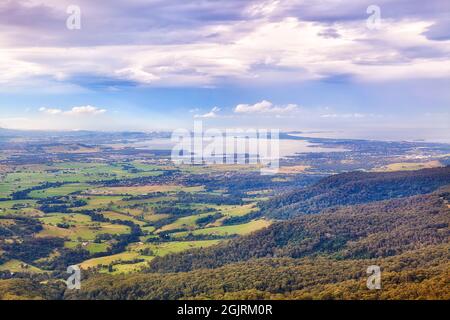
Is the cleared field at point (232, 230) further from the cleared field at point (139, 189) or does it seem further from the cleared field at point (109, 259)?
the cleared field at point (139, 189)

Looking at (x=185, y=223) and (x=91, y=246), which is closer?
(x=91, y=246)

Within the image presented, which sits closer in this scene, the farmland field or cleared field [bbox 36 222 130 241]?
the farmland field

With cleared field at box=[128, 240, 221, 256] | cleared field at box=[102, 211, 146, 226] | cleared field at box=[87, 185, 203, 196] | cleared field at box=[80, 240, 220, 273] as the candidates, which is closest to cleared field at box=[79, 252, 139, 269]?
cleared field at box=[80, 240, 220, 273]

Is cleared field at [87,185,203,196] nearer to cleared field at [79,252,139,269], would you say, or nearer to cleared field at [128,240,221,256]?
cleared field at [128,240,221,256]

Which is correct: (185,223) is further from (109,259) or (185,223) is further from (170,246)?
(109,259)

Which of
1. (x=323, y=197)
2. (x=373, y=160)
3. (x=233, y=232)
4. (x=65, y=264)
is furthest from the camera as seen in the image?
(x=373, y=160)

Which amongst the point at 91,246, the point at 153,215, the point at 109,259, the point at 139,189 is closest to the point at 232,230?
the point at 153,215
